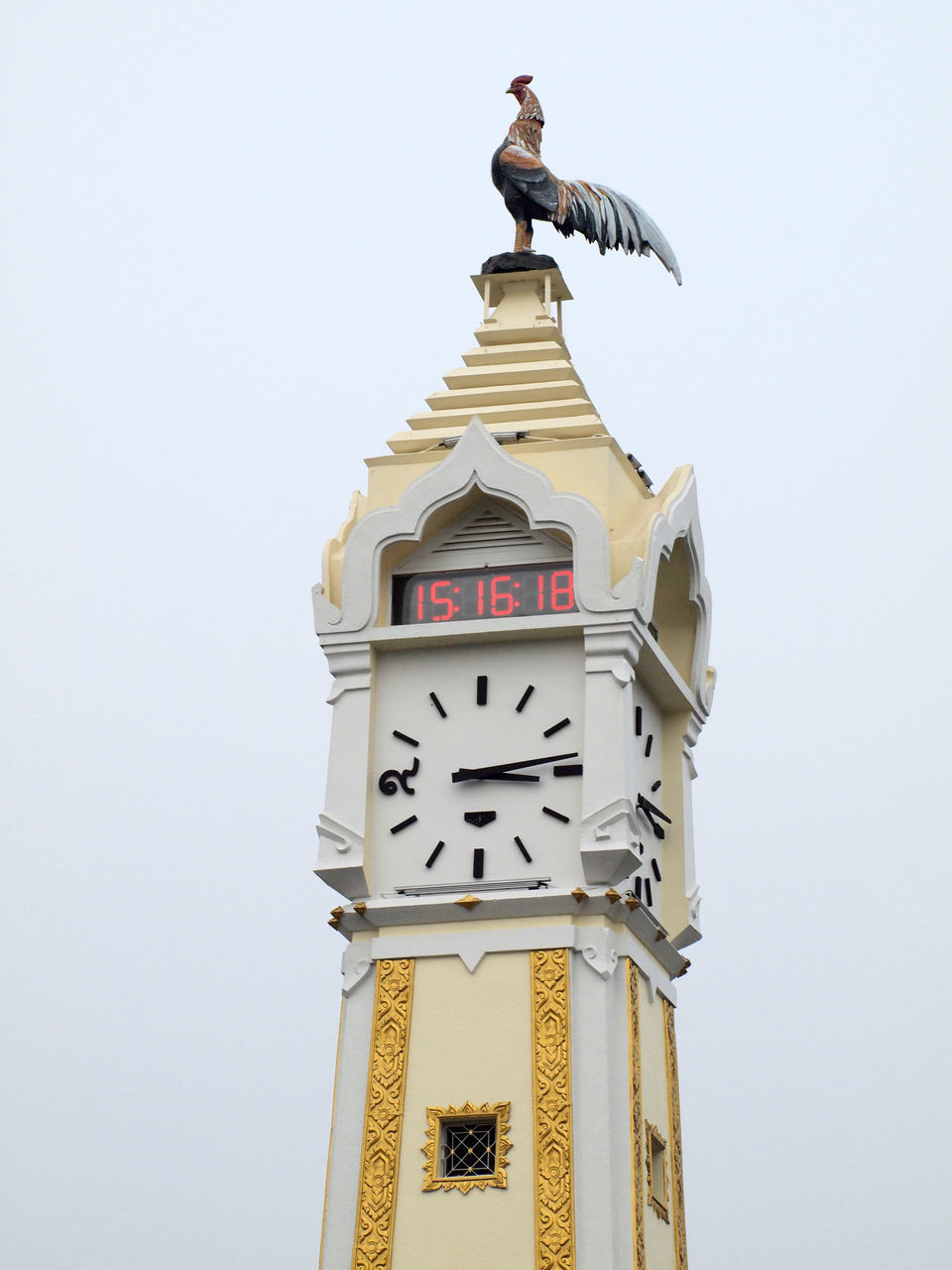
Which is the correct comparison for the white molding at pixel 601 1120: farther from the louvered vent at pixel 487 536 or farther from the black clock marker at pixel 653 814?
the louvered vent at pixel 487 536

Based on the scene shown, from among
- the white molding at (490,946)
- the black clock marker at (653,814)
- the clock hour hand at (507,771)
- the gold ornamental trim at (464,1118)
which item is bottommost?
the gold ornamental trim at (464,1118)

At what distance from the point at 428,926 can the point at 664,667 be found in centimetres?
394

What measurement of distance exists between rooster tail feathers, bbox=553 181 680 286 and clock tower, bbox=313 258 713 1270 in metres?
2.07

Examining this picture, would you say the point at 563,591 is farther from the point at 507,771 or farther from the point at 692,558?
the point at 692,558

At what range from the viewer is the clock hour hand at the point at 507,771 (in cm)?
3012

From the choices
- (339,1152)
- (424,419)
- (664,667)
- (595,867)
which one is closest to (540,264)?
(424,419)

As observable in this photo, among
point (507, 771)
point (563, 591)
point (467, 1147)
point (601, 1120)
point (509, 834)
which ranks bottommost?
point (467, 1147)

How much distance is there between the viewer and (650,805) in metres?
31.4

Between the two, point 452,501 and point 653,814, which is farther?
point 653,814

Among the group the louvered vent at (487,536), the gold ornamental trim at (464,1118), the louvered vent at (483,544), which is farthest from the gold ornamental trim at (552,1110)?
the louvered vent at (487,536)

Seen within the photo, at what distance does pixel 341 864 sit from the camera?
2989cm

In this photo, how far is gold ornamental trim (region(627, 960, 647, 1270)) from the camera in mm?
28281

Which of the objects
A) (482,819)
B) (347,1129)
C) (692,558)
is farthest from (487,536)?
(347,1129)

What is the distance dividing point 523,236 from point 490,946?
348 inches
